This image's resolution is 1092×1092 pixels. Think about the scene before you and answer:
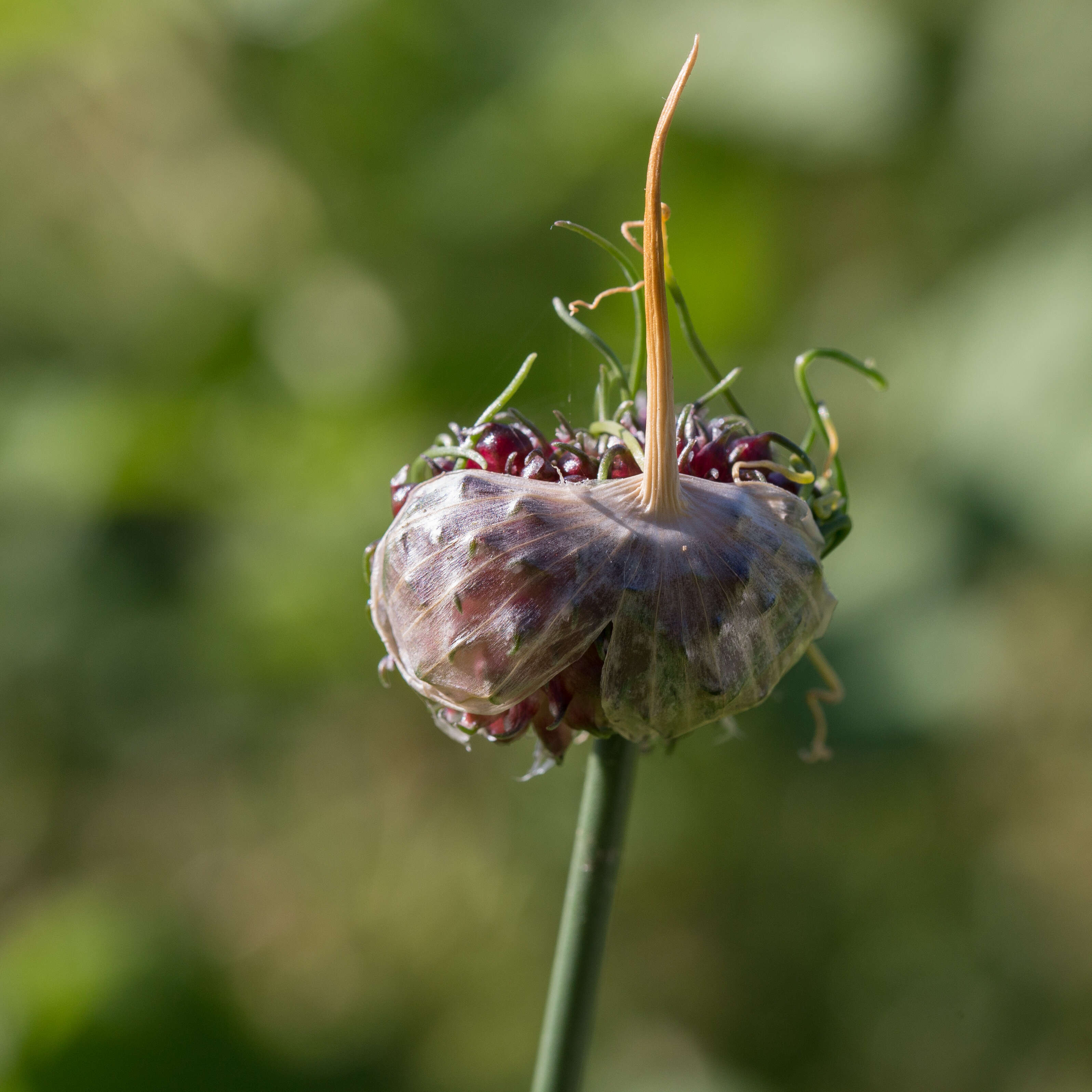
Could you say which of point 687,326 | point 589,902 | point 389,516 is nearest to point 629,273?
point 687,326

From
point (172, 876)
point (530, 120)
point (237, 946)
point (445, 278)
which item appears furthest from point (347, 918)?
point (530, 120)

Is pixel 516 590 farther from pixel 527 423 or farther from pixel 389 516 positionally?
pixel 389 516

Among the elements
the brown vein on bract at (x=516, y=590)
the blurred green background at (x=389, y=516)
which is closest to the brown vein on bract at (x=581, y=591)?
the brown vein on bract at (x=516, y=590)

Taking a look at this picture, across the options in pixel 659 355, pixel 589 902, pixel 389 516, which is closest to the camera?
pixel 659 355

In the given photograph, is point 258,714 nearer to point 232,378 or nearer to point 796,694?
point 232,378

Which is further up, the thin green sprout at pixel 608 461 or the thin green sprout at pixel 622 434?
the thin green sprout at pixel 622 434

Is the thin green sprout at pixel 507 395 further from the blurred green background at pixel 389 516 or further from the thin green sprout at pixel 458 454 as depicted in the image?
the blurred green background at pixel 389 516

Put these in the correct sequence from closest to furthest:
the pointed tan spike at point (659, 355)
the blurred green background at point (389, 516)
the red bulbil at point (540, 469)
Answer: the pointed tan spike at point (659, 355) < the red bulbil at point (540, 469) < the blurred green background at point (389, 516)
